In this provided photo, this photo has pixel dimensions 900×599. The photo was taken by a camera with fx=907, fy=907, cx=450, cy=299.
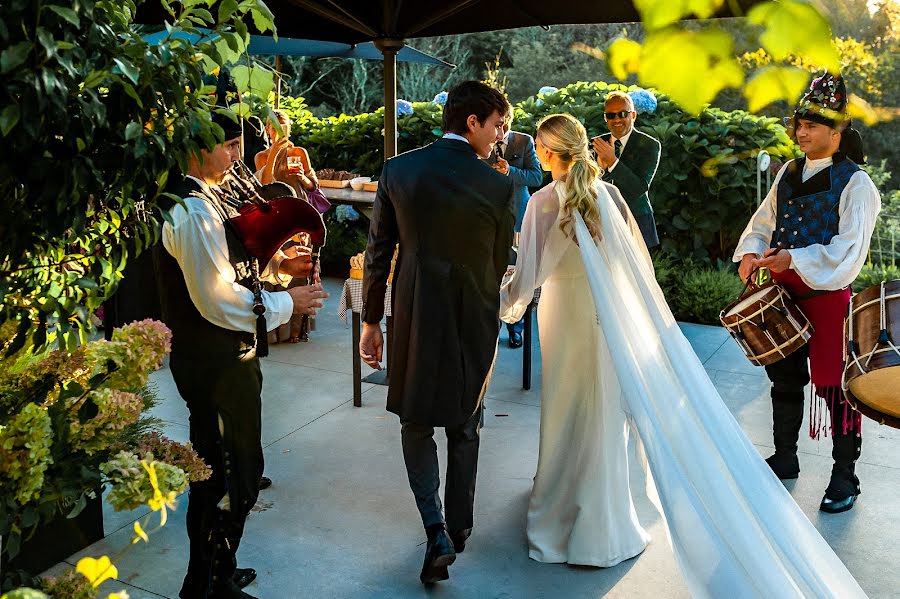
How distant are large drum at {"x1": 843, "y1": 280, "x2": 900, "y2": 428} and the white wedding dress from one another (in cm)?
64

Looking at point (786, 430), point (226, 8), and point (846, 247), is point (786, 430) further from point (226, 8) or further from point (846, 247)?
point (226, 8)

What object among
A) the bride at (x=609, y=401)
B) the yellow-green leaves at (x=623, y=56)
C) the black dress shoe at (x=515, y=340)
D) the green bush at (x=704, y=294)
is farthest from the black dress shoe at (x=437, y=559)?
the green bush at (x=704, y=294)

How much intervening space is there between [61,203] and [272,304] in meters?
1.62

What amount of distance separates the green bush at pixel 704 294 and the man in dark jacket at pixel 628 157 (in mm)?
1609

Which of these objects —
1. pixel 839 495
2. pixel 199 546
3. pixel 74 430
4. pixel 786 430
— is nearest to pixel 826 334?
pixel 786 430

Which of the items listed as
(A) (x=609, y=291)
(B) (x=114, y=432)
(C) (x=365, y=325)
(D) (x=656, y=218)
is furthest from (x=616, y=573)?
(D) (x=656, y=218)

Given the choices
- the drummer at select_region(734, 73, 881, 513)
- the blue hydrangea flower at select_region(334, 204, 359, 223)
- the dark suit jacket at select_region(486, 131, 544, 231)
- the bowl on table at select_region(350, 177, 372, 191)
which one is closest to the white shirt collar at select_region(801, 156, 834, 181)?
the drummer at select_region(734, 73, 881, 513)

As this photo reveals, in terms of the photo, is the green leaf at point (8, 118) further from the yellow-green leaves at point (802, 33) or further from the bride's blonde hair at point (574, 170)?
the bride's blonde hair at point (574, 170)

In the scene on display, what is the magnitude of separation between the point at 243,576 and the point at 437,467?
2.87ft

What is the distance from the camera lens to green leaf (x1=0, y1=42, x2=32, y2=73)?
1.30m

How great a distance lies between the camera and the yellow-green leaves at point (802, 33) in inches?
55.0

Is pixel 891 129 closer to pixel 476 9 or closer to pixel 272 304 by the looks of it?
pixel 476 9

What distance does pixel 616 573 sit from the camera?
371 centimetres

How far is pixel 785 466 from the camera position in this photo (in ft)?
15.2
